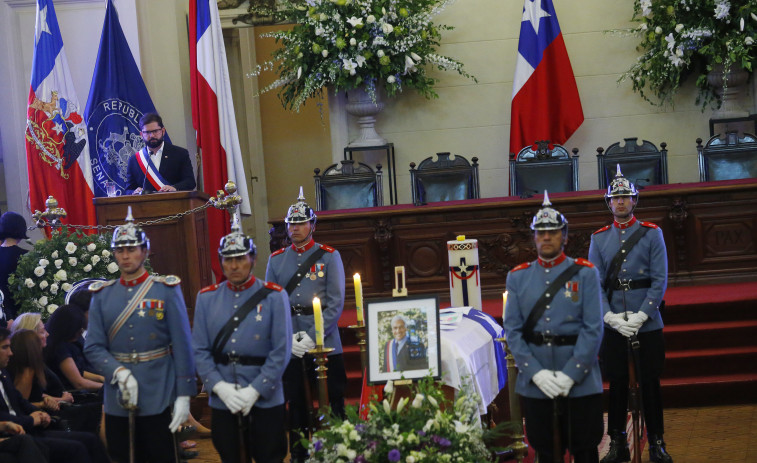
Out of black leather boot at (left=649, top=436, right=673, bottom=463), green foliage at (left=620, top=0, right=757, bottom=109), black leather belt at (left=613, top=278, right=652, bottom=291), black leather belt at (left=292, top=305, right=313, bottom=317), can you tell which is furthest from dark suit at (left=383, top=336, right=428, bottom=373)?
green foliage at (left=620, top=0, right=757, bottom=109)

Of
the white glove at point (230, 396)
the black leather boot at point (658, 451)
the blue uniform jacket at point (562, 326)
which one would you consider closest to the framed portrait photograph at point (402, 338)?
the blue uniform jacket at point (562, 326)

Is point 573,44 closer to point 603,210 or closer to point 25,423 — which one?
point 603,210

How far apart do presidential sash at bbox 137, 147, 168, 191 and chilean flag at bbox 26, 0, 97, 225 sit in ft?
5.41

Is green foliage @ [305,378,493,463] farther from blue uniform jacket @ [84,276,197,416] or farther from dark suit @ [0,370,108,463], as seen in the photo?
dark suit @ [0,370,108,463]

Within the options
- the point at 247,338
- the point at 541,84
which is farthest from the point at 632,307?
the point at 541,84

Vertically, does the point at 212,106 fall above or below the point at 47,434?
above

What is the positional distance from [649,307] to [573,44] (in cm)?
635

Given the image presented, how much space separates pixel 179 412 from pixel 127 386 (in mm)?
265

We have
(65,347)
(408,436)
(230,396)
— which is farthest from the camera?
(65,347)

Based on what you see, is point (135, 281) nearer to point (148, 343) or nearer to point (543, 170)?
point (148, 343)

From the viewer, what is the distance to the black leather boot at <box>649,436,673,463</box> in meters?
5.84

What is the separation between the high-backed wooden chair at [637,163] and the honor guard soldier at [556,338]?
507 cm

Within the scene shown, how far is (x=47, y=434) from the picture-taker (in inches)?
221

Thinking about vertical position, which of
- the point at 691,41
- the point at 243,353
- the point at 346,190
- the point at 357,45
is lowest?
the point at 243,353
